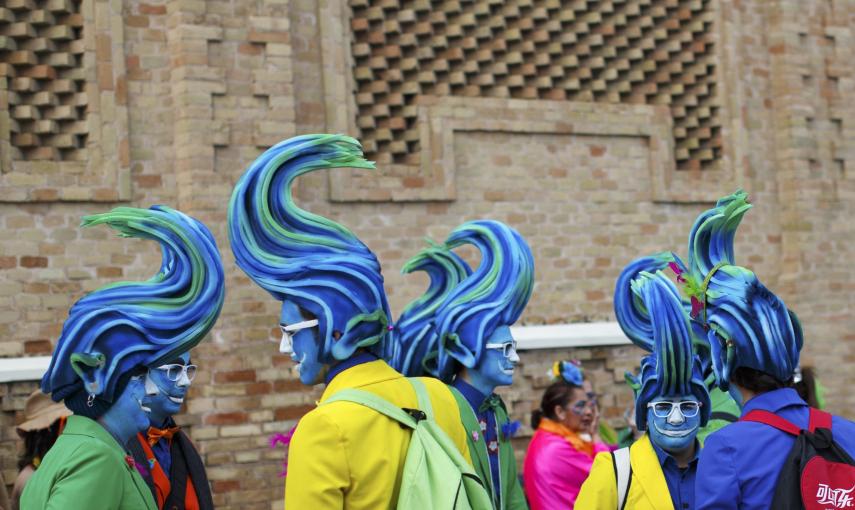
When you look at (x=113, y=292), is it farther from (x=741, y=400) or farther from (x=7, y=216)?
(x=7, y=216)

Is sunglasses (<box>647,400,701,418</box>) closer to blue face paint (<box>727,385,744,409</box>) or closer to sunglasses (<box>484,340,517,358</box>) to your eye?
blue face paint (<box>727,385,744,409</box>)

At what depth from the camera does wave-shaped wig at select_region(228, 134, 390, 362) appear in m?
4.09

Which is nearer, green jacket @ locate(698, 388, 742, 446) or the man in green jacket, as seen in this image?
the man in green jacket

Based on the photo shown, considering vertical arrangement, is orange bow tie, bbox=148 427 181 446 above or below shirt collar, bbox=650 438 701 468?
above

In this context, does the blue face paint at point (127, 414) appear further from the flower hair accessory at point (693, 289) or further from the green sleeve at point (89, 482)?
the flower hair accessory at point (693, 289)

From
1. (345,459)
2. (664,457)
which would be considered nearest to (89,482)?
(345,459)

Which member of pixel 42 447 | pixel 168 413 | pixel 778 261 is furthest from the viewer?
pixel 778 261

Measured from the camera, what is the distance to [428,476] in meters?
3.72

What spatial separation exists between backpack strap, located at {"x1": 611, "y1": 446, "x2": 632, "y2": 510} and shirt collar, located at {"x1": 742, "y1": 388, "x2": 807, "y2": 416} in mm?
821

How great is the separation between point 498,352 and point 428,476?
2.61 meters

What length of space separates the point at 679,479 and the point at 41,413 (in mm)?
4436

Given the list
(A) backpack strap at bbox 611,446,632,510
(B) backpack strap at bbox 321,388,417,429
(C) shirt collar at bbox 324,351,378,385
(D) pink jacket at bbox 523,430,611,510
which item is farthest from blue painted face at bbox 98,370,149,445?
(D) pink jacket at bbox 523,430,611,510

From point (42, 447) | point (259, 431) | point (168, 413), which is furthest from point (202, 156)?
point (168, 413)

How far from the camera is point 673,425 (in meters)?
5.03
